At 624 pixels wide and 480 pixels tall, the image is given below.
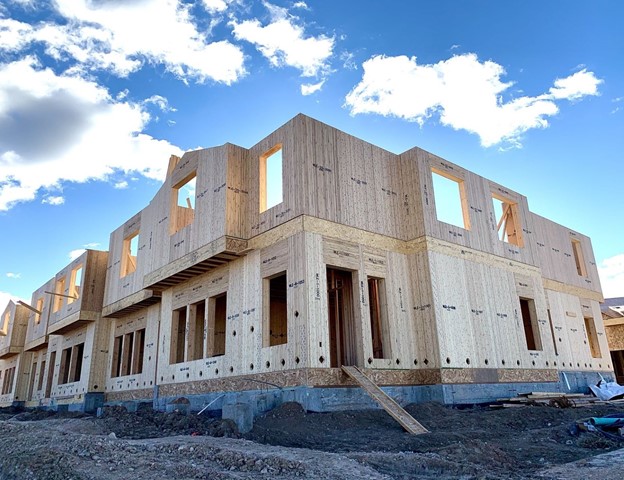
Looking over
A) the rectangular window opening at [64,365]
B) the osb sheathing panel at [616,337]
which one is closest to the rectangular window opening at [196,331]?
the rectangular window opening at [64,365]

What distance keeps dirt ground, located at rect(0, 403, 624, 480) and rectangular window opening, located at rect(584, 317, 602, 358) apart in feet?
44.5

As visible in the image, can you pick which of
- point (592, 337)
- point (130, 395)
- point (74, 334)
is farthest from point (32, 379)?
point (592, 337)

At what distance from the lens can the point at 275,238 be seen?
1324 centimetres

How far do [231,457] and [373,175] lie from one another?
10.2m

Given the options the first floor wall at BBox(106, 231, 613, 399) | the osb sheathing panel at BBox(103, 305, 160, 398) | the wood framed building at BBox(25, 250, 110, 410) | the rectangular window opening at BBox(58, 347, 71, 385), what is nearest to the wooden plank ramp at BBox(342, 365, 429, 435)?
the first floor wall at BBox(106, 231, 613, 399)

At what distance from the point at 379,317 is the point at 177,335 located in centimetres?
780

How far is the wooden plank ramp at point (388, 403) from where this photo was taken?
31.0 ft

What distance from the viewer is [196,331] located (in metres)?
16.8

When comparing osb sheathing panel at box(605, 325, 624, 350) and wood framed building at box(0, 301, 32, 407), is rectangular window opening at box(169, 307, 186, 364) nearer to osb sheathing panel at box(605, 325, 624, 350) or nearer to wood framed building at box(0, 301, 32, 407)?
wood framed building at box(0, 301, 32, 407)

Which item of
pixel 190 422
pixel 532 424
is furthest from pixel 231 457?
pixel 532 424

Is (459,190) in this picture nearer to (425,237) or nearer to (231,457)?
(425,237)

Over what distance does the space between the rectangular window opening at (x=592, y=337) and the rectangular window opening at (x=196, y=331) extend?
1749 cm

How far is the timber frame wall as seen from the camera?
501 inches

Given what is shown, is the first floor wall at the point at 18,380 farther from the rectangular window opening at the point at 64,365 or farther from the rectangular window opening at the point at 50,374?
the rectangular window opening at the point at 50,374
